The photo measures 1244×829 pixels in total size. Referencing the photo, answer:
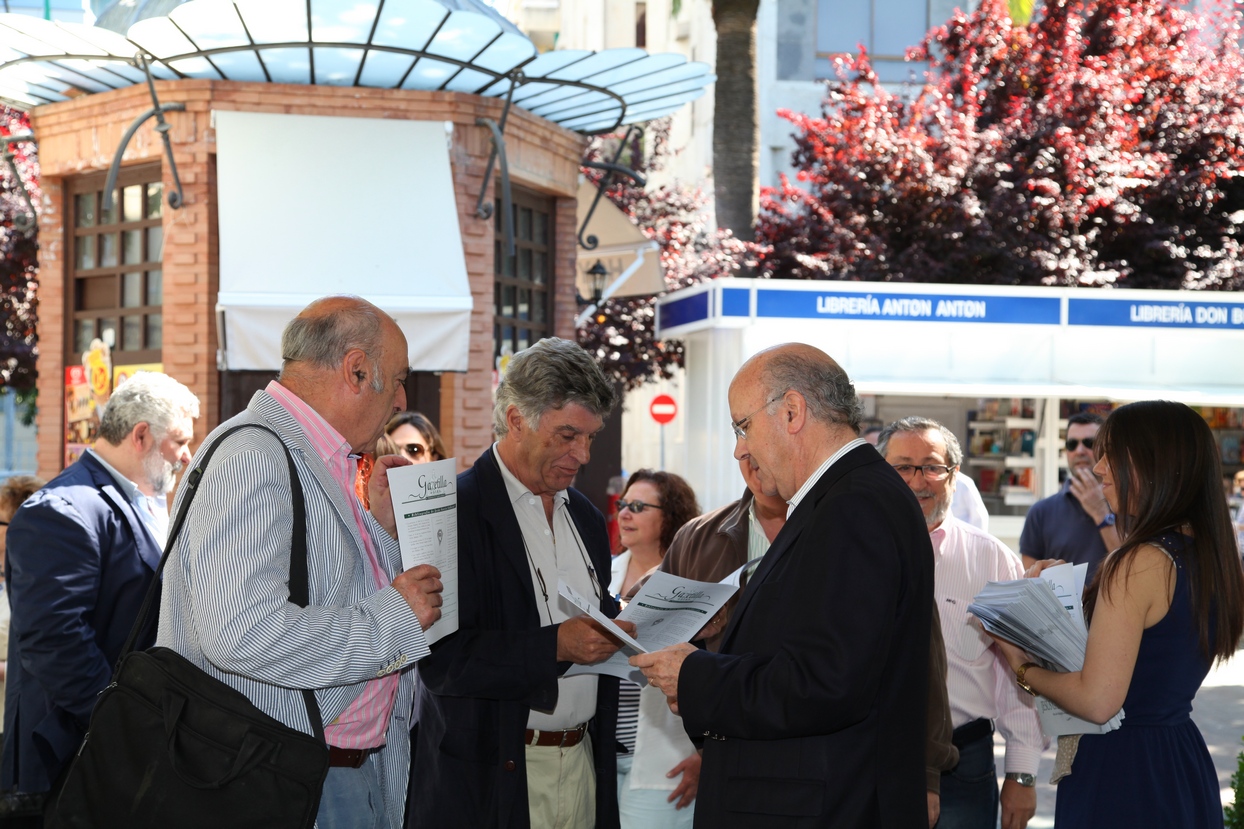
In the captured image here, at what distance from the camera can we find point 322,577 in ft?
9.09

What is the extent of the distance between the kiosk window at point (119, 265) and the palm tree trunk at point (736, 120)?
13.1m

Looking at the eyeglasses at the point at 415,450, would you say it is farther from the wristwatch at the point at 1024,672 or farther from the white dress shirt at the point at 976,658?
the wristwatch at the point at 1024,672

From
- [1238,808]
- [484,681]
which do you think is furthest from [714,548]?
[1238,808]

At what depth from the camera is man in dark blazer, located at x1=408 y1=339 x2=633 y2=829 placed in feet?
10.9

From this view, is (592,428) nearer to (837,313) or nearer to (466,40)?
(466,40)

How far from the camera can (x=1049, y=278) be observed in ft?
68.5

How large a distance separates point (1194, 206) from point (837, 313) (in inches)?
407

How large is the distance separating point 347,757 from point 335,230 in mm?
6069

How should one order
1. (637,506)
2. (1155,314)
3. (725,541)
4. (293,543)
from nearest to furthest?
(293,543), (725,541), (637,506), (1155,314)

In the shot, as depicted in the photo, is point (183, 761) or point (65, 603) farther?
point (65, 603)

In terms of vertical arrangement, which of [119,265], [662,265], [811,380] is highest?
[662,265]

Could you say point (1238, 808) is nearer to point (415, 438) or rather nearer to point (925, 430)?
point (925, 430)

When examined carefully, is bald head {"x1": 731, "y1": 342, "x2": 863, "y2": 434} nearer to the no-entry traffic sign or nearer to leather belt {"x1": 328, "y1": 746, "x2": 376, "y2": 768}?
leather belt {"x1": 328, "y1": 746, "x2": 376, "y2": 768}

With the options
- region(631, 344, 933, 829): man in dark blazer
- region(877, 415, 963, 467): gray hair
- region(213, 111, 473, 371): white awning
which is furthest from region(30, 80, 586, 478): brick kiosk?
region(631, 344, 933, 829): man in dark blazer
